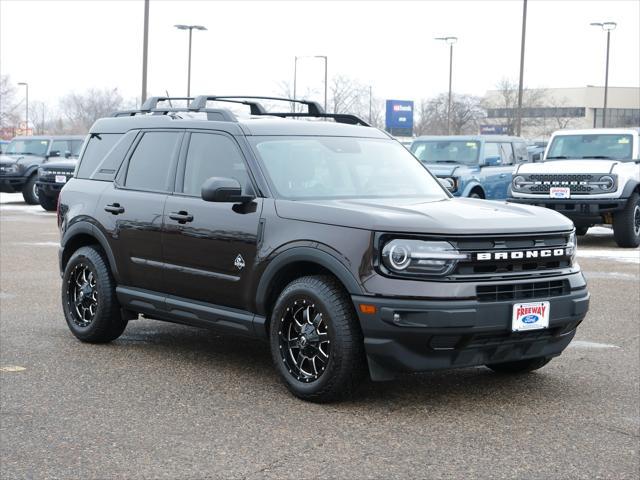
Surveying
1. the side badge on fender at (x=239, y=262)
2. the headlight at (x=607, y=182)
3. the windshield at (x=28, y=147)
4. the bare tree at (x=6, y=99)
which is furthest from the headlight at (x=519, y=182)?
the bare tree at (x=6, y=99)

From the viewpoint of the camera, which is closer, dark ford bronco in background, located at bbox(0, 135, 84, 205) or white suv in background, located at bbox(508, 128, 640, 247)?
white suv in background, located at bbox(508, 128, 640, 247)

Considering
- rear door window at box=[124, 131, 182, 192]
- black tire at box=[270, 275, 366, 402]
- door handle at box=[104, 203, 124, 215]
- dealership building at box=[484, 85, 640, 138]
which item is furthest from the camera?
dealership building at box=[484, 85, 640, 138]

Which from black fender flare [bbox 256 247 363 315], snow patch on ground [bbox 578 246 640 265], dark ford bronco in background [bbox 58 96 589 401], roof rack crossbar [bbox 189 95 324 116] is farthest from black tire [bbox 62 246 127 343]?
snow patch on ground [bbox 578 246 640 265]

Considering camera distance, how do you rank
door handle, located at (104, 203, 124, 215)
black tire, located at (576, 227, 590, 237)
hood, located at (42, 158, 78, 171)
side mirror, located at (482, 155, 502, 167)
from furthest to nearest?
hood, located at (42, 158, 78, 171)
side mirror, located at (482, 155, 502, 167)
black tire, located at (576, 227, 590, 237)
door handle, located at (104, 203, 124, 215)

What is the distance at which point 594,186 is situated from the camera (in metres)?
16.0

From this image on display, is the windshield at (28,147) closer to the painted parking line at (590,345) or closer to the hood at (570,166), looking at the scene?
the hood at (570,166)

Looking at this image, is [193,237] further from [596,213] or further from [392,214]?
[596,213]

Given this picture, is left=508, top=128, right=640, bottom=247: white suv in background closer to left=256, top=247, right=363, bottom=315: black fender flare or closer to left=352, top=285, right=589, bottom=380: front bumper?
left=352, top=285, right=589, bottom=380: front bumper

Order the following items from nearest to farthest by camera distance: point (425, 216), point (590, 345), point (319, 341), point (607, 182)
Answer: point (425, 216), point (319, 341), point (590, 345), point (607, 182)

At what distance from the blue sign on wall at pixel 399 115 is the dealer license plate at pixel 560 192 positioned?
77.9 meters

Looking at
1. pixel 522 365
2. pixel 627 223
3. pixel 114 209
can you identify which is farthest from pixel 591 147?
pixel 114 209

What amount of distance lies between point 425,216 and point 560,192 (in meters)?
10.9

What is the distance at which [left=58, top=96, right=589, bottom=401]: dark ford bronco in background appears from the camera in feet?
18.7

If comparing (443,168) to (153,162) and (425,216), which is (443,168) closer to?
(153,162)
